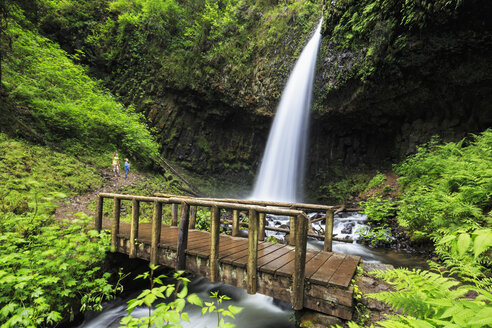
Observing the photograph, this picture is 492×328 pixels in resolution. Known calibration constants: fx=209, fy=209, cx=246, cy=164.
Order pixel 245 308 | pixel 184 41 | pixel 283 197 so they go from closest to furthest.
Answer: pixel 245 308 → pixel 283 197 → pixel 184 41

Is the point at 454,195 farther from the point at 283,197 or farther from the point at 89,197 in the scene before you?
the point at 89,197

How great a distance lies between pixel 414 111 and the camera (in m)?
11.6

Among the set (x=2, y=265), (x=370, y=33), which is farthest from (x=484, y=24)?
(x=2, y=265)

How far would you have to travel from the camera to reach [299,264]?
2.83m

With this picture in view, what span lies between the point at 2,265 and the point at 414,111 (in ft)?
53.3

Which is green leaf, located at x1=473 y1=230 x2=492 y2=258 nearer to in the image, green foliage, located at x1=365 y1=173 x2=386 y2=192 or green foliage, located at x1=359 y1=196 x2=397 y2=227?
green foliage, located at x1=359 y1=196 x2=397 y2=227

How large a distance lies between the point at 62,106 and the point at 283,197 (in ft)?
46.7

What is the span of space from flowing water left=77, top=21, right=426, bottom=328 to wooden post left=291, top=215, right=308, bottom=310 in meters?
1.69

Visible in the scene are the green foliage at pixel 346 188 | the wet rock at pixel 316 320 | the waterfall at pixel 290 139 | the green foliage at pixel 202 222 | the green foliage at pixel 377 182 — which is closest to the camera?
the wet rock at pixel 316 320

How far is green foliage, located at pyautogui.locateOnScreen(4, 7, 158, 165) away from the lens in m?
9.45

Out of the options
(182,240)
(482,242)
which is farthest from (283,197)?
(482,242)

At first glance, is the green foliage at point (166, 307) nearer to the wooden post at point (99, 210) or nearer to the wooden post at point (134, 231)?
the wooden post at point (134, 231)

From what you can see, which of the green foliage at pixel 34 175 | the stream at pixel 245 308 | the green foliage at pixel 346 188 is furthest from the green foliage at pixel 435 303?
the green foliage at pixel 346 188

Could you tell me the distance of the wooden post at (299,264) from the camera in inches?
111
